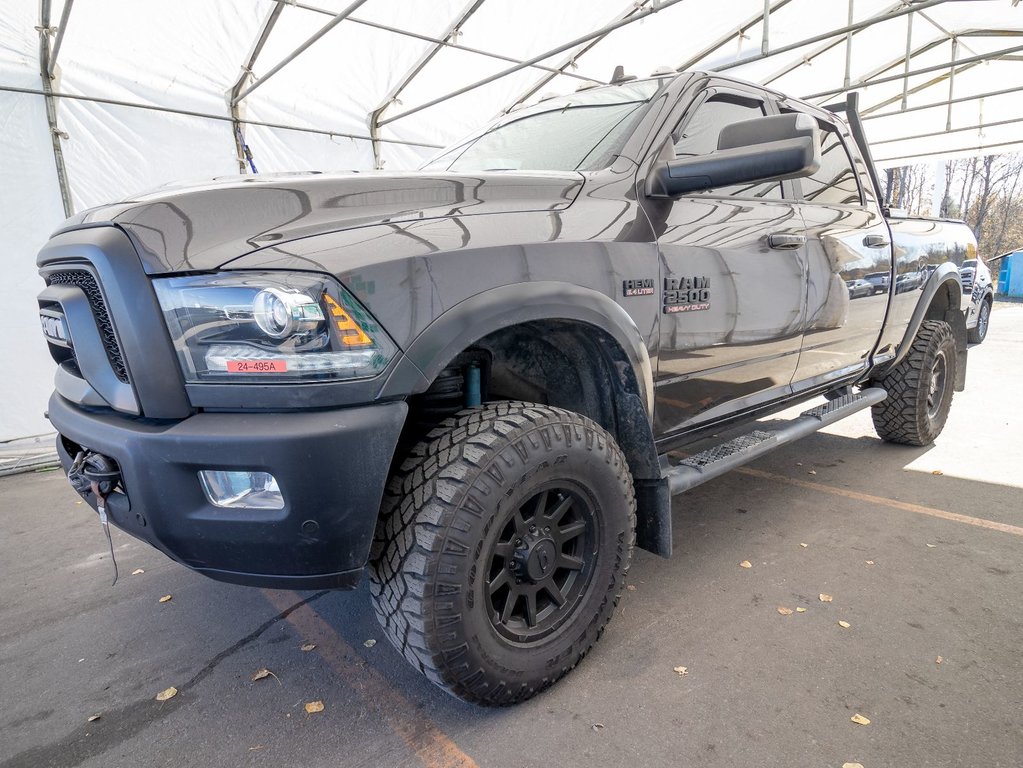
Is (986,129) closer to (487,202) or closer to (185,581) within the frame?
(487,202)

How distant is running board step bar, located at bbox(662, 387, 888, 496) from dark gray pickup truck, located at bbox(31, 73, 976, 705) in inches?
0.8

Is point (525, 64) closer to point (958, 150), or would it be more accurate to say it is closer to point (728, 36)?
point (728, 36)

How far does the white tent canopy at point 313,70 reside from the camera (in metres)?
5.29

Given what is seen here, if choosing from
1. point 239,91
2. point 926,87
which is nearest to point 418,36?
point 239,91

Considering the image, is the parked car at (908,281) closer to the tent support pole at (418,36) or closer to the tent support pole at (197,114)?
the tent support pole at (418,36)

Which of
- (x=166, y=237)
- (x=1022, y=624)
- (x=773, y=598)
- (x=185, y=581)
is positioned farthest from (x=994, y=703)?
(x=185, y=581)

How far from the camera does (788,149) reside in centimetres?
185

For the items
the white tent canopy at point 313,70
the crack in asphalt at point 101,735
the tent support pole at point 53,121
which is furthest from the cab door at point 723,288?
the tent support pole at point 53,121

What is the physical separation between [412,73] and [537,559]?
7475 mm

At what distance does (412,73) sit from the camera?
7.70 meters

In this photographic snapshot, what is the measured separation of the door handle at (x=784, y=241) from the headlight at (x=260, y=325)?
1904mm

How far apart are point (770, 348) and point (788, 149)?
1.00m

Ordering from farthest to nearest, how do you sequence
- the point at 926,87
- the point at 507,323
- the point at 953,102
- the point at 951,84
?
1. the point at 926,87
2. the point at 953,102
3. the point at 951,84
4. the point at 507,323

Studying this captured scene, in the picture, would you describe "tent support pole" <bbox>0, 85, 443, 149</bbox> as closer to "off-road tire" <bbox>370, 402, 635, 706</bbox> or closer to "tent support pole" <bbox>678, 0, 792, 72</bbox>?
"tent support pole" <bbox>678, 0, 792, 72</bbox>
